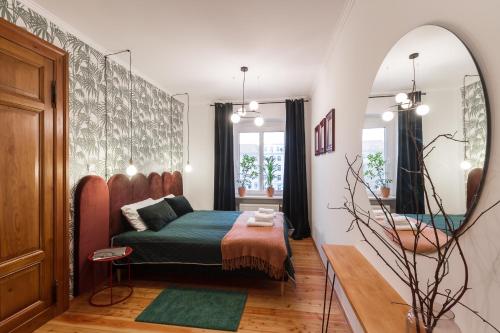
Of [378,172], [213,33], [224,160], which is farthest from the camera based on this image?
[224,160]

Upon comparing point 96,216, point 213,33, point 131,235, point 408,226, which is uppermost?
point 213,33

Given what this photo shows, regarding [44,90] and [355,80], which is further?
[44,90]

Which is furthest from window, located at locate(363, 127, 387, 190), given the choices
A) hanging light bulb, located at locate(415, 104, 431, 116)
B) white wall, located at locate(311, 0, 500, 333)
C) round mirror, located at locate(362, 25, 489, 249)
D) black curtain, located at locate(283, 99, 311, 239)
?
black curtain, located at locate(283, 99, 311, 239)

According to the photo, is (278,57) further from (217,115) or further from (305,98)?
(217,115)

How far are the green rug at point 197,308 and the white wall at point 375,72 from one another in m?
1.27

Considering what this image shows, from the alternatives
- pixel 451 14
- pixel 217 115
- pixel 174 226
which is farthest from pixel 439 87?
pixel 217 115

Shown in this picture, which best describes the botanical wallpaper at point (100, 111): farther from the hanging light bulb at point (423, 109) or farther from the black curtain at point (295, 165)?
the hanging light bulb at point (423, 109)

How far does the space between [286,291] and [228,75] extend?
10.2ft

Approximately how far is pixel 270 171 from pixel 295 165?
22.0 inches

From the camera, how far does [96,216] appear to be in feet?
9.12

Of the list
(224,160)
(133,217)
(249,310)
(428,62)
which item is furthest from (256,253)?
(224,160)

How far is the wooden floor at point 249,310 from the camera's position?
2188 mm

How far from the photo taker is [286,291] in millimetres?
2803

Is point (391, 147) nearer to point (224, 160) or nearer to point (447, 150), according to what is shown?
point (447, 150)
